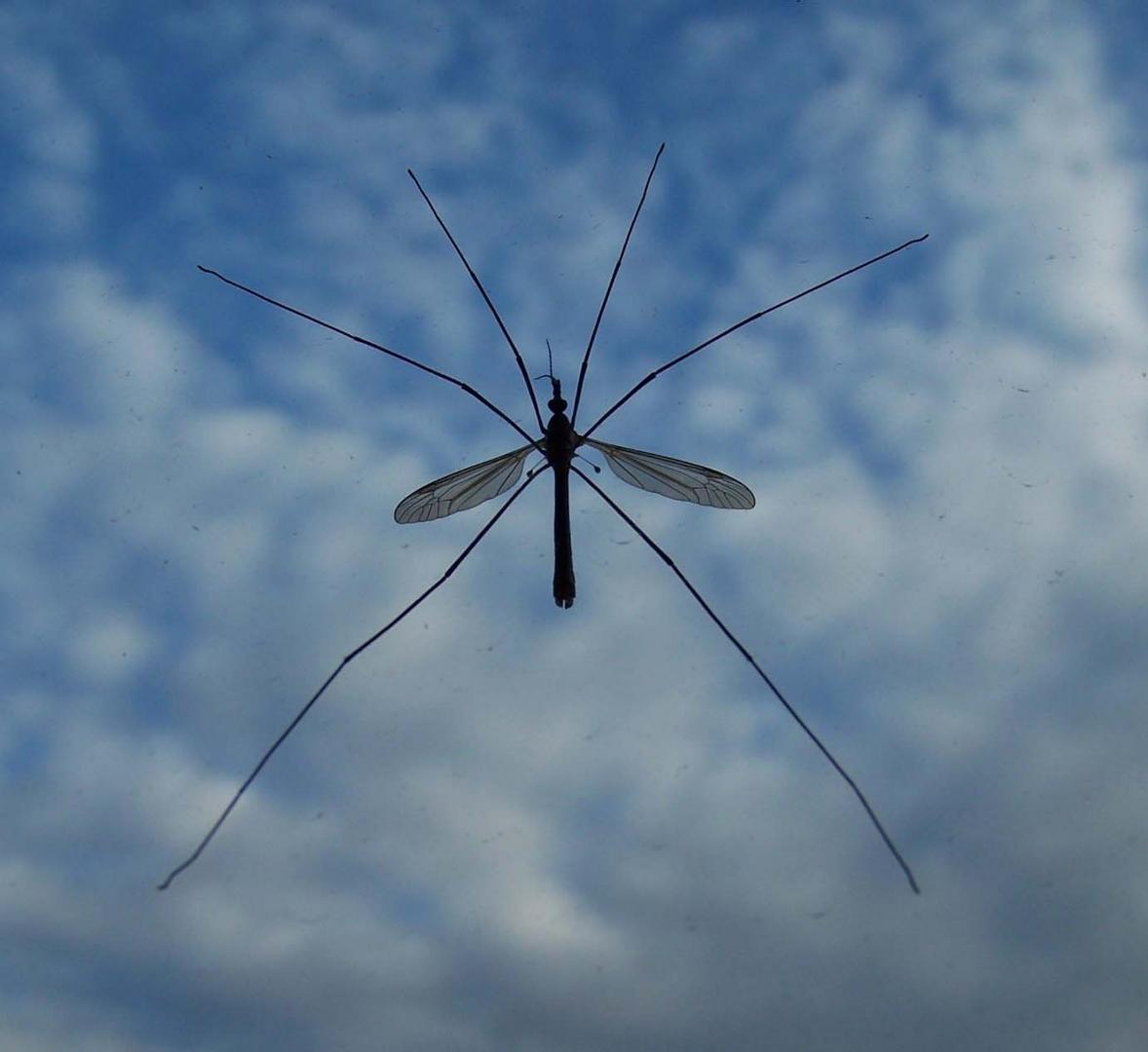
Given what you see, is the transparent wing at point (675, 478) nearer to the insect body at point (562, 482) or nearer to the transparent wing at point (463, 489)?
the insect body at point (562, 482)

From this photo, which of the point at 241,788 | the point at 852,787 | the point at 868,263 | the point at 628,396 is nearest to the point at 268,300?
the point at 628,396

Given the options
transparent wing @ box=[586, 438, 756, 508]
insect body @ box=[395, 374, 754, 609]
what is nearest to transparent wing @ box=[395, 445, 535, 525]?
insect body @ box=[395, 374, 754, 609]

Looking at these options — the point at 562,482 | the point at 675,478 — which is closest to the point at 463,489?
the point at 562,482

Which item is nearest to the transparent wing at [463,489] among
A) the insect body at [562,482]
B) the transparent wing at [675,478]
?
the insect body at [562,482]

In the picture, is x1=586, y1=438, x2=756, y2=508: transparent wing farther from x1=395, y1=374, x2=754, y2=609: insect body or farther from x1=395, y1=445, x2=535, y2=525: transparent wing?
x1=395, y1=445, x2=535, y2=525: transparent wing

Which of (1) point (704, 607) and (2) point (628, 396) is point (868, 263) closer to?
(2) point (628, 396)
